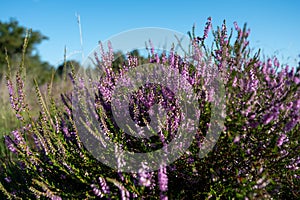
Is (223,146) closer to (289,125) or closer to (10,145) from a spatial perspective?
(289,125)

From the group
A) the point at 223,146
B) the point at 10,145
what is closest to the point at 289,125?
the point at 223,146

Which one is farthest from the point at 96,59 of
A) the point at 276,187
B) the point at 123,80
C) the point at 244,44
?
the point at 276,187

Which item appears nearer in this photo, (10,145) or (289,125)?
(289,125)

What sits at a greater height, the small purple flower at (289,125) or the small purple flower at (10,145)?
the small purple flower at (10,145)

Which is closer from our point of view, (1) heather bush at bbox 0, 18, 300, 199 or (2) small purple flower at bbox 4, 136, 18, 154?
(1) heather bush at bbox 0, 18, 300, 199

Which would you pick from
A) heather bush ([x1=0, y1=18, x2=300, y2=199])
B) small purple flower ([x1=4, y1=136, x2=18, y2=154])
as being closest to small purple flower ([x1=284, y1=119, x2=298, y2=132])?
heather bush ([x1=0, y1=18, x2=300, y2=199])

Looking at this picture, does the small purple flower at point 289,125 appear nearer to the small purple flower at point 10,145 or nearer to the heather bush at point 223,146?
the heather bush at point 223,146

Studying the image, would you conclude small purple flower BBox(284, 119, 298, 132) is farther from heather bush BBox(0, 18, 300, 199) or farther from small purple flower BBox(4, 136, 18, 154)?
small purple flower BBox(4, 136, 18, 154)

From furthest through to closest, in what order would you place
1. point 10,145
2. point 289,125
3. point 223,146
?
point 10,145
point 223,146
point 289,125

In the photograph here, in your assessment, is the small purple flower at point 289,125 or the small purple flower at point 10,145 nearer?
the small purple flower at point 289,125

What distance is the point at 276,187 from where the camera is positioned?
1.63 meters

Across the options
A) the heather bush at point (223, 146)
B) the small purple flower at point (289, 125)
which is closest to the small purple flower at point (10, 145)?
the heather bush at point (223, 146)

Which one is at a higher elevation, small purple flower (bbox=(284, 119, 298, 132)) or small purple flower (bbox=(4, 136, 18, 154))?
small purple flower (bbox=(4, 136, 18, 154))

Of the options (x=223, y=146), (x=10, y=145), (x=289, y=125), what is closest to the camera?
(x=289, y=125)
